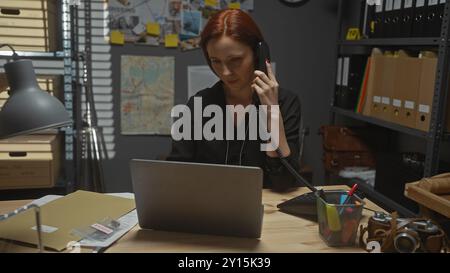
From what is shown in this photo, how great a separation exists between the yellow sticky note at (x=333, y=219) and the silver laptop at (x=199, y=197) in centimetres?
15

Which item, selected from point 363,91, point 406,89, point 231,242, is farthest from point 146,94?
point 231,242

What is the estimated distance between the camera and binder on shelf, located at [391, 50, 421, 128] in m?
1.92

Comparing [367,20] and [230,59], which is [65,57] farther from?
[367,20]

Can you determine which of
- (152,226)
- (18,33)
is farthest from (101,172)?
(152,226)

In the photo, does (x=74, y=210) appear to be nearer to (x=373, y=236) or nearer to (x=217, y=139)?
(x=217, y=139)

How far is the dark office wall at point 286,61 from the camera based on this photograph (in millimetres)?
2779

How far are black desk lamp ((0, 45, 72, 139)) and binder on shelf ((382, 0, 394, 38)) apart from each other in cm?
185

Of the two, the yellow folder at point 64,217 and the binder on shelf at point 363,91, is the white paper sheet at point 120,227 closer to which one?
the yellow folder at point 64,217

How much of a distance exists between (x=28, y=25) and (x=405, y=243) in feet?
6.79

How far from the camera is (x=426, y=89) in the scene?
6.06 ft

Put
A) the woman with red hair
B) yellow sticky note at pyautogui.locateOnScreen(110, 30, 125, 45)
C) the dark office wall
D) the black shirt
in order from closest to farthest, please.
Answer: the woman with red hair, the black shirt, yellow sticky note at pyautogui.locateOnScreen(110, 30, 125, 45), the dark office wall

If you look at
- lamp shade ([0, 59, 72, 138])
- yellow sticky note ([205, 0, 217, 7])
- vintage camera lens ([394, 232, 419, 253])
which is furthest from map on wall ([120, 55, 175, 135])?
vintage camera lens ([394, 232, 419, 253])

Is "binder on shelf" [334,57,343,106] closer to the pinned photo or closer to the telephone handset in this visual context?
the pinned photo
